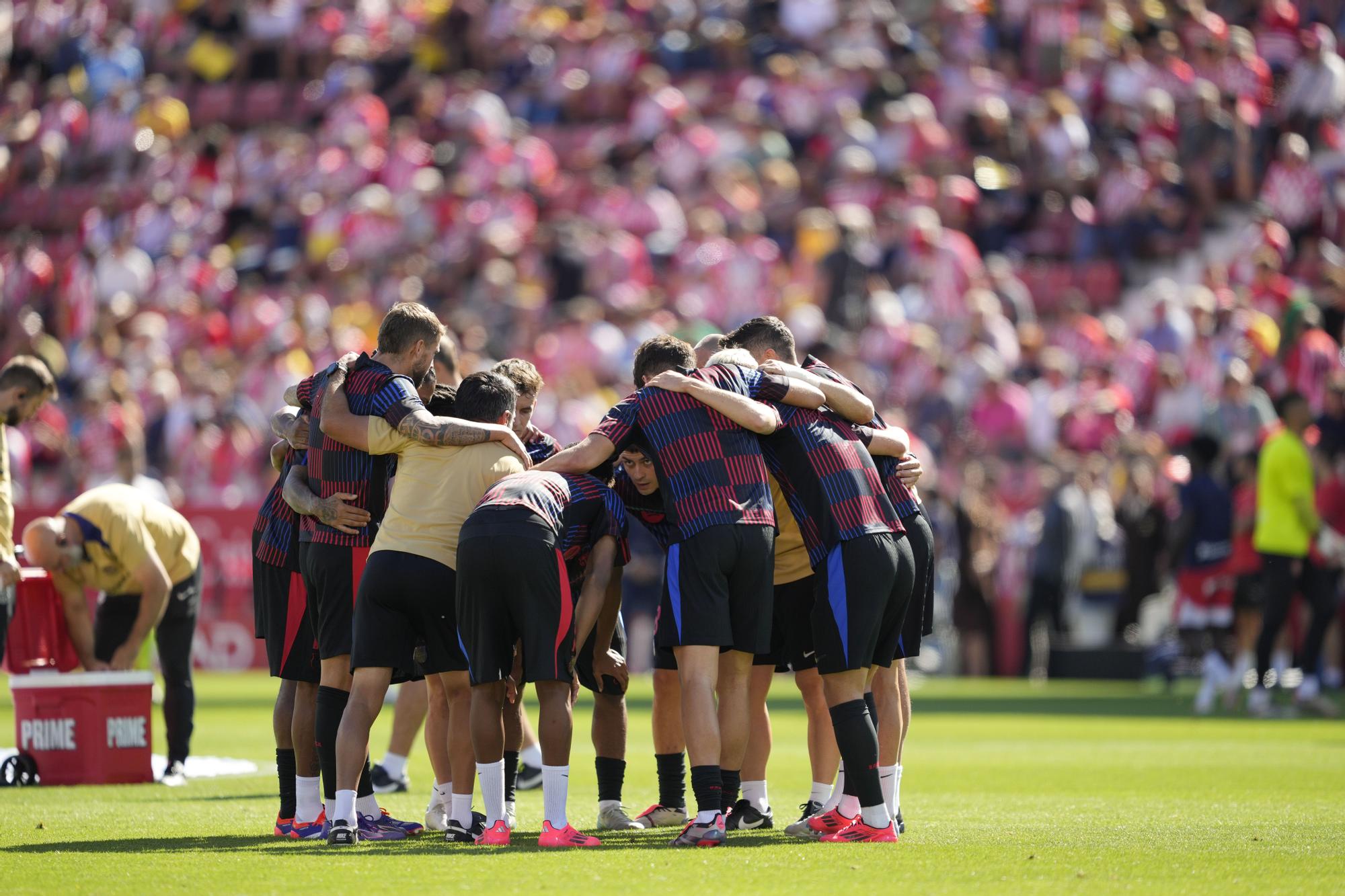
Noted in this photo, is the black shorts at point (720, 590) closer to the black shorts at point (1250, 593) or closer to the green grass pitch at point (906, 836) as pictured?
the green grass pitch at point (906, 836)

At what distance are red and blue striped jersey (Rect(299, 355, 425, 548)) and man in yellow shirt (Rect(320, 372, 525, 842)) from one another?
80 mm

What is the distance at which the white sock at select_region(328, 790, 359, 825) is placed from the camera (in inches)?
314

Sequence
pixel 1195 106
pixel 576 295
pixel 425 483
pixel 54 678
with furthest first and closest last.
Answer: pixel 576 295
pixel 1195 106
pixel 54 678
pixel 425 483

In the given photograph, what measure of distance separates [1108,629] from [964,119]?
8.39m

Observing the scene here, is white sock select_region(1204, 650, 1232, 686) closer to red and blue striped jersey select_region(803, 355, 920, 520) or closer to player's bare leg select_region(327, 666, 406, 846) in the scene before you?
red and blue striped jersey select_region(803, 355, 920, 520)

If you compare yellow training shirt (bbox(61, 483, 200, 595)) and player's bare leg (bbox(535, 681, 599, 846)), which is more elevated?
yellow training shirt (bbox(61, 483, 200, 595))

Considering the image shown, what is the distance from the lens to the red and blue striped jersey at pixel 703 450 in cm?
801

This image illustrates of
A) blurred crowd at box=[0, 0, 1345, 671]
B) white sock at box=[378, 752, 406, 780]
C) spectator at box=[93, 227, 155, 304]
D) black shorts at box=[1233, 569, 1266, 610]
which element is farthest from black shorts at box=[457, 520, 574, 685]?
spectator at box=[93, 227, 155, 304]

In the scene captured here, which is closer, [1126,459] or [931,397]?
[1126,459]

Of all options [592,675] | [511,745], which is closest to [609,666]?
[592,675]

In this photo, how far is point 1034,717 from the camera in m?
16.0

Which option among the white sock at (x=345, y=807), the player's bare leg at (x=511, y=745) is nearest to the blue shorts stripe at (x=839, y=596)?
the player's bare leg at (x=511, y=745)

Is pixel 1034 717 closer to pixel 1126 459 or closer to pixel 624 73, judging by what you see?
pixel 1126 459

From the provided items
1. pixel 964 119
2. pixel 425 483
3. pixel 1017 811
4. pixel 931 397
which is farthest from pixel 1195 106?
pixel 425 483
